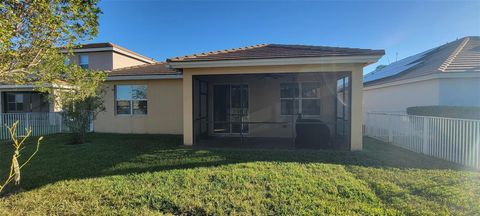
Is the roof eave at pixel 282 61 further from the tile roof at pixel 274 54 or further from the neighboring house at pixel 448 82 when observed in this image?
the neighboring house at pixel 448 82

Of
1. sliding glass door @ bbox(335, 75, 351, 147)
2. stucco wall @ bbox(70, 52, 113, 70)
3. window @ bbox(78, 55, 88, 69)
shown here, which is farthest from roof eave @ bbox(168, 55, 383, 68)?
window @ bbox(78, 55, 88, 69)

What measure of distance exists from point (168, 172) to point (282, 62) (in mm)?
4259

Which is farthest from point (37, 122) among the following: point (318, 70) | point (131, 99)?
point (318, 70)

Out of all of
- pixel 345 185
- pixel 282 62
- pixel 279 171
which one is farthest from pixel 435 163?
pixel 282 62

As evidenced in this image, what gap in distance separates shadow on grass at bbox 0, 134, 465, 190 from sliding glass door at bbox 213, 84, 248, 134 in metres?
3.13

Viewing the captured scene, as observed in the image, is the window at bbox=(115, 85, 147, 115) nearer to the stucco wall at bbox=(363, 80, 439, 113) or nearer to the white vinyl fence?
the white vinyl fence

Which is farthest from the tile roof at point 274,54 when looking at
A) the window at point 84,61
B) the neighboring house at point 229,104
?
the window at point 84,61

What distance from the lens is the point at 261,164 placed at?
591cm

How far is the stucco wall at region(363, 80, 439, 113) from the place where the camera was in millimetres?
9523

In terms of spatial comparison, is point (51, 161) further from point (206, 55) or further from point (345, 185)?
point (345, 185)

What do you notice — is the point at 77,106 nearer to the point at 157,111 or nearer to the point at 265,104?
the point at 157,111

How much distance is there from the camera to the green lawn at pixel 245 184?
3.88m

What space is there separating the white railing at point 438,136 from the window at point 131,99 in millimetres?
10496

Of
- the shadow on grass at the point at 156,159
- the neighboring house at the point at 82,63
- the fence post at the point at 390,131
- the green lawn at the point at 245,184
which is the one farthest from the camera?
the neighboring house at the point at 82,63
